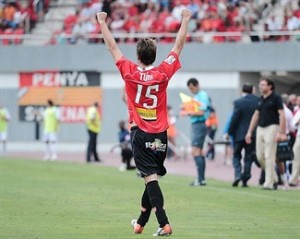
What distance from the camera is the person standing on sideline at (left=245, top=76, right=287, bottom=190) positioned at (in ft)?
68.3

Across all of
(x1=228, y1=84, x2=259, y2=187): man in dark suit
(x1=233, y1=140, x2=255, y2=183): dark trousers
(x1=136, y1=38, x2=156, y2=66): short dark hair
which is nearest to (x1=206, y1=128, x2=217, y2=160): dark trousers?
(x1=228, y1=84, x2=259, y2=187): man in dark suit

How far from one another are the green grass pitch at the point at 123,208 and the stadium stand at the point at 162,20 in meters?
14.2

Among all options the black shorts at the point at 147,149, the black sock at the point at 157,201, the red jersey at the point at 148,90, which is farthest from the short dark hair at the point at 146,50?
the black sock at the point at 157,201

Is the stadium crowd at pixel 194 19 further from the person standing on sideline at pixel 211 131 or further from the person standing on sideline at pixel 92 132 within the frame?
the person standing on sideline at pixel 92 132

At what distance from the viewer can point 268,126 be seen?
21.0 meters

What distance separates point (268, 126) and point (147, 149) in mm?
8878

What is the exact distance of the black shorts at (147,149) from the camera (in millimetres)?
12406

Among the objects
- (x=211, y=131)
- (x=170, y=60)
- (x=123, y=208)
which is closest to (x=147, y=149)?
(x=170, y=60)

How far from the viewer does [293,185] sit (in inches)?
910

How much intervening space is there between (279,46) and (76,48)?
858cm

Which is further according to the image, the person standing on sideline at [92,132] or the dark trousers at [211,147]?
the dark trousers at [211,147]

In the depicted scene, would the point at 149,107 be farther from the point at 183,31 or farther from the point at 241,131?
the point at 241,131

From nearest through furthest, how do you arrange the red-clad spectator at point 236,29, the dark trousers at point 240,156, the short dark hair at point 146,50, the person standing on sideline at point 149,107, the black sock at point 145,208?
the short dark hair at point 146,50 → the person standing on sideline at point 149,107 → the black sock at point 145,208 → the dark trousers at point 240,156 → the red-clad spectator at point 236,29

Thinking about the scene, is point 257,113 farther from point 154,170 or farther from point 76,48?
point 76,48
